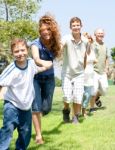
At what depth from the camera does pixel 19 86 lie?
6.27 m

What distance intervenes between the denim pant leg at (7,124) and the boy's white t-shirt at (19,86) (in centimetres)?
8

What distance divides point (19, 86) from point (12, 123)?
47cm

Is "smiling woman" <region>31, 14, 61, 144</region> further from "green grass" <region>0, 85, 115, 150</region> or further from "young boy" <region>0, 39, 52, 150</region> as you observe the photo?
"young boy" <region>0, 39, 52, 150</region>

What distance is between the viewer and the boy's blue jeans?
6.28 m

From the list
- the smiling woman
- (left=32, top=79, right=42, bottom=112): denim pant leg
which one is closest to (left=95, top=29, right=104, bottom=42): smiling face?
the smiling woman

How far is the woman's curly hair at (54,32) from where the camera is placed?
7.63 meters

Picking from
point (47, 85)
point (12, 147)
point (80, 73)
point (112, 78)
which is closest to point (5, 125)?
point (12, 147)

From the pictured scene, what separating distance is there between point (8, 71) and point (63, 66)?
3612 mm

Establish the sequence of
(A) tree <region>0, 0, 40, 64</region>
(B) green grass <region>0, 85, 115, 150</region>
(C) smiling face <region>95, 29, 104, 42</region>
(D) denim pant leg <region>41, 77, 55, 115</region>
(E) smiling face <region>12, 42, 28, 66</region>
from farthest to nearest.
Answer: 1. (A) tree <region>0, 0, 40, 64</region>
2. (C) smiling face <region>95, 29, 104, 42</region>
3. (D) denim pant leg <region>41, 77, 55, 115</region>
4. (B) green grass <region>0, 85, 115, 150</region>
5. (E) smiling face <region>12, 42, 28, 66</region>

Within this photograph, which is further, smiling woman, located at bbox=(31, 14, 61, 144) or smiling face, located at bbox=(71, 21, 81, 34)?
smiling face, located at bbox=(71, 21, 81, 34)

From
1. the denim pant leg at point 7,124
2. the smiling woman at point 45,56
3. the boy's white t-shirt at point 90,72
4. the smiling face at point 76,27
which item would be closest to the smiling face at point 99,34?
the boy's white t-shirt at point 90,72

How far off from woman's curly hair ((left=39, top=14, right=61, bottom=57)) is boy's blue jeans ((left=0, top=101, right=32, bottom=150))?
1.50 meters

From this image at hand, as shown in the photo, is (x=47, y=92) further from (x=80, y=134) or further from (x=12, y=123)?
(x=12, y=123)

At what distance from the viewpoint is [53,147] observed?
731cm
